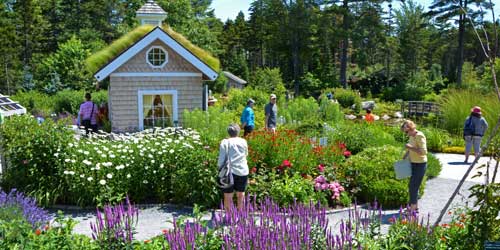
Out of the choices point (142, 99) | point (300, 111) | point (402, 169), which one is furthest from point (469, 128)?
point (142, 99)

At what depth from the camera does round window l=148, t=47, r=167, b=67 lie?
1409 centimetres

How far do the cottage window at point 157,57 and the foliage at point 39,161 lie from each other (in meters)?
6.54

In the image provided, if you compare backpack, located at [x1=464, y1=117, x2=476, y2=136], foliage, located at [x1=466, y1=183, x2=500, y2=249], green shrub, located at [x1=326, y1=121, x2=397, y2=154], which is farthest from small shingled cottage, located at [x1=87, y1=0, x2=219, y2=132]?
foliage, located at [x1=466, y1=183, x2=500, y2=249]

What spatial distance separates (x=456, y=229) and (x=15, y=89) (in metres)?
38.3

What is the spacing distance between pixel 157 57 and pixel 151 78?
0.69m

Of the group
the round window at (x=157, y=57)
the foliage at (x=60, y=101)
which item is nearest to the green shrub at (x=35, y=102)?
the foliage at (x=60, y=101)

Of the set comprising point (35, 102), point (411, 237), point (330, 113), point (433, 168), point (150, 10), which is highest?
point (150, 10)

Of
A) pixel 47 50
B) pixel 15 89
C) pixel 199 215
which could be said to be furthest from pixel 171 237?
pixel 47 50

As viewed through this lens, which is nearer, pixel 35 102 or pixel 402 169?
pixel 402 169

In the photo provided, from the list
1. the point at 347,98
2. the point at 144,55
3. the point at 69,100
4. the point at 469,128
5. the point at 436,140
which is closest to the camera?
the point at 469,128

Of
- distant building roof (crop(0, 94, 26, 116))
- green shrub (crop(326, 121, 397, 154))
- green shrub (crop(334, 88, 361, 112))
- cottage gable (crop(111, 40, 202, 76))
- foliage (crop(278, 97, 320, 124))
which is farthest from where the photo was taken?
green shrub (crop(334, 88, 361, 112))

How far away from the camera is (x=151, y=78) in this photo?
14211 millimetres

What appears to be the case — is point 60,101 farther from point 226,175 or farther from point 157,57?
point 226,175

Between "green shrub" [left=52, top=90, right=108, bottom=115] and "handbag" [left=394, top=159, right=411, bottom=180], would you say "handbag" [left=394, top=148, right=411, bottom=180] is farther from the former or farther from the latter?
"green shrub" [left=52, top=90, right=108, bottom=115]
